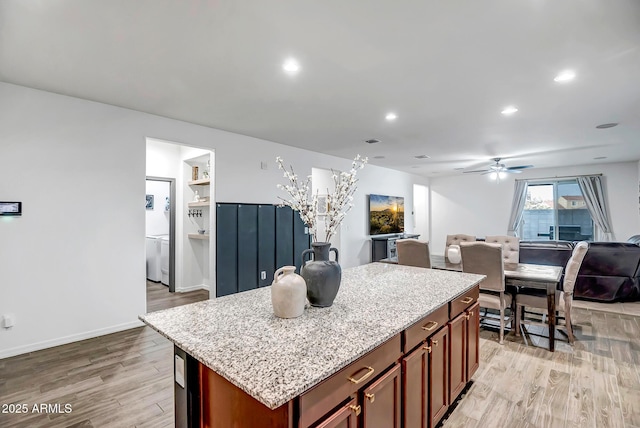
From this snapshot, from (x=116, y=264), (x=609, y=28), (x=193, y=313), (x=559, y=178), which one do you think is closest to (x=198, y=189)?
(x=116, y=264)

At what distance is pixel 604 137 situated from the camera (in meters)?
4.89

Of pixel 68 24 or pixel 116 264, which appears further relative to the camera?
pixel 116 264

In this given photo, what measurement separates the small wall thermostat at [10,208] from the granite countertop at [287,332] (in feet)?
8.33

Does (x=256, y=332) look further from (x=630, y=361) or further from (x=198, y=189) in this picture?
(x=198, y=189)

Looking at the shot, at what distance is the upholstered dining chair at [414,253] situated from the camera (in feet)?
12.7

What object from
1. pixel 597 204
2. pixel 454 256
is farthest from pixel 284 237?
pixel 597 204

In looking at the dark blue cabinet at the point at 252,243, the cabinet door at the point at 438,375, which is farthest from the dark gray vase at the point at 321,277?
the dark blue cabinet at the point at 252,243

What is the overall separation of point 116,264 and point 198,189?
2.33m

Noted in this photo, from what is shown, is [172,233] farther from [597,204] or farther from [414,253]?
[597,204]

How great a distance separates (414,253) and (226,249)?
8.64 ft

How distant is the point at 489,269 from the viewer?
3.34 metres

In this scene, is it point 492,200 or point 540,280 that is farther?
point 492,200

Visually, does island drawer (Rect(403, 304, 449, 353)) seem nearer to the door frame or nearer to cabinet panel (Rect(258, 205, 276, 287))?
cabinet panel (Rect(258, 205, 276, 287))

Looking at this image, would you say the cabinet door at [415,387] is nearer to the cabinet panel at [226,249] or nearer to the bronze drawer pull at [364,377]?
the bronze drawer pull at [364,377]
